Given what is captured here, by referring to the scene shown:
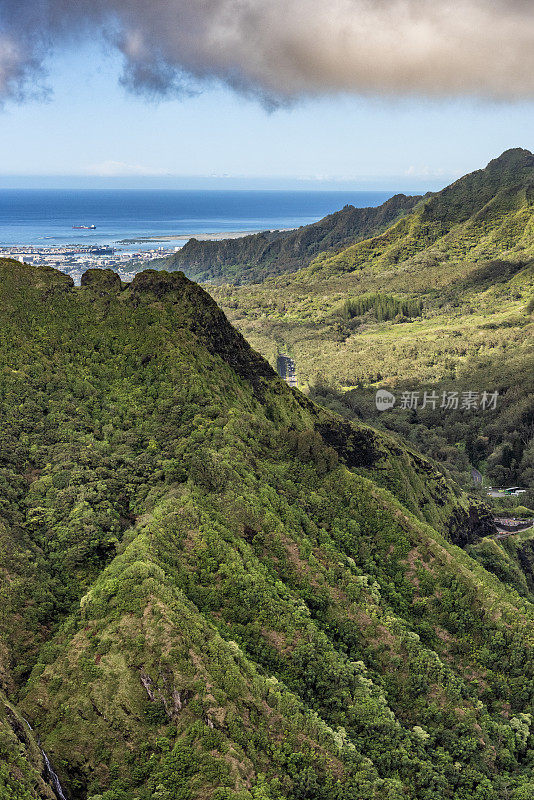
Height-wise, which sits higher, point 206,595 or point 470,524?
point 206,595

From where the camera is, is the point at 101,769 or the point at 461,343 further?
the point at 461,343

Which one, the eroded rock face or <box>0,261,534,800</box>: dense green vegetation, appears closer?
<box>0,261,534,800</box>: dense green vegetation

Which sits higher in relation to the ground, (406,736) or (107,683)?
(107,683)

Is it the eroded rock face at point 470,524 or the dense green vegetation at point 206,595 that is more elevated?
the dense green vegetation at point 206,595

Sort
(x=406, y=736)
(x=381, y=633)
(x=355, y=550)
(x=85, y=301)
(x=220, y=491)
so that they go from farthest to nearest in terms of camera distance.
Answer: (x=85, y=301)
(x=355, y=550)
(x=220, y=491)
(x=381, y=633)
(x=406, y=736)

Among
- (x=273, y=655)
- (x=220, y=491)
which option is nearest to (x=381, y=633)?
(x=273, y=655)

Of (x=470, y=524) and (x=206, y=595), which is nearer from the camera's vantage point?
(x=206, y=595)

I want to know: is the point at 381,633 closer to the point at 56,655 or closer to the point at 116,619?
the point at 116,619

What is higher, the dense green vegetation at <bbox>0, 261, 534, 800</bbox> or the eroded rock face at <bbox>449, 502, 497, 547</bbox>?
the dense green vegetation at <bbox>0, 261, 534, 800</bbox>
